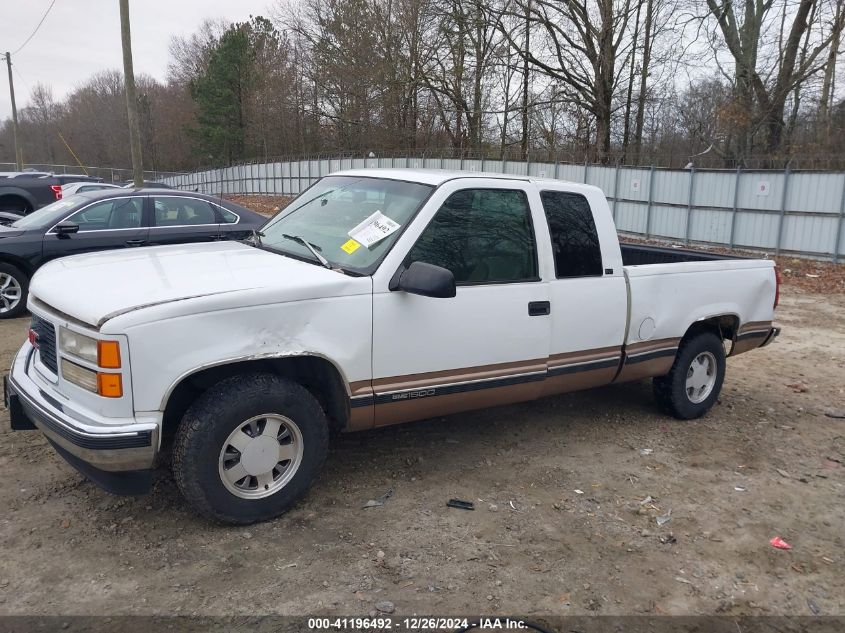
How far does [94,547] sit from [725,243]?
1782 cm

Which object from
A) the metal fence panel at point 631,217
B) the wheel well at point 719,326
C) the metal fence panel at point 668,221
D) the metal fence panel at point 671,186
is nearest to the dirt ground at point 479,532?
the wheel well at point 719,326

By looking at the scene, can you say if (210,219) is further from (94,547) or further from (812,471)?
(812,471)

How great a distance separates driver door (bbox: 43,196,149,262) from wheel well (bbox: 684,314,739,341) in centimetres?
655

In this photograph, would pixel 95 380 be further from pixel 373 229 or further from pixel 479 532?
pixel 479 532

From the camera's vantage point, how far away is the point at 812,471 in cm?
485

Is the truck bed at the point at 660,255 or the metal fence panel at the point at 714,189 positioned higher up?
the metal fence panel at the point at 714,189

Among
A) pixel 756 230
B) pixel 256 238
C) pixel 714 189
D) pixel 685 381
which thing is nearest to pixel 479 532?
pixel 256 238

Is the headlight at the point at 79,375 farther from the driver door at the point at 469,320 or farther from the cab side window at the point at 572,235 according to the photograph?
the cab side window at the point at 572,235

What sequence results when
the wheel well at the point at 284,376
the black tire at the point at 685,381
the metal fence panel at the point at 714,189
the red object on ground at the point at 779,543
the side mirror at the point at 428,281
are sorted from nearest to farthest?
the wheel well at the point at 284,376
the side mirror at the point at 428,281
the red object on ground at the point at 779,543
the black tire at the point at 685,381
the metal fence panel at the point at 714,189

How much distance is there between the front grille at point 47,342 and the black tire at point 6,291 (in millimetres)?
5266

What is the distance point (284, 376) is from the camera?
149 inches

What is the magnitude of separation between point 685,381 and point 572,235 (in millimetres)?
1764

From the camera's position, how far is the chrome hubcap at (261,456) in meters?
3.53

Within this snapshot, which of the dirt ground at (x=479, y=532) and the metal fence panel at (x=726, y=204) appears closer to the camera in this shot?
the dirt ground at (x=479, y=532)
